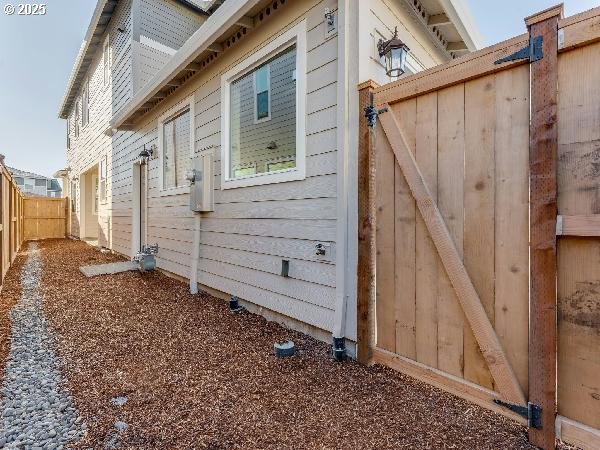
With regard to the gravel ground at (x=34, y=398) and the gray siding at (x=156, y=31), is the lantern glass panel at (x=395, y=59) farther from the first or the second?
the gray siding at (x=156, y=31)

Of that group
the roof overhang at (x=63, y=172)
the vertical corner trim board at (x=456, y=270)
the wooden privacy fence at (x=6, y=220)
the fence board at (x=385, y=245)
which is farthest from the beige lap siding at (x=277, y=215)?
the roof overhang at (x=63, y=172)

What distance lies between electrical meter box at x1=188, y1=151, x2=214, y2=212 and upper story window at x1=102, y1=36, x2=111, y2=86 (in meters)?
6.76

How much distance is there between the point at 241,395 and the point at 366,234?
4.61 ft

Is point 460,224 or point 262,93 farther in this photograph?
point 262,93

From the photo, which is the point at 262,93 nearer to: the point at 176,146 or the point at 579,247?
the point at 176,146

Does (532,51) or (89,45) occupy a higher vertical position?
(89,45)

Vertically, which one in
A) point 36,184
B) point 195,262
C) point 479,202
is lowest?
point 195,262

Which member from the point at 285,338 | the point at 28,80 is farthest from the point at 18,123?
the point at 285,338

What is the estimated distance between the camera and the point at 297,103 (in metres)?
3.23

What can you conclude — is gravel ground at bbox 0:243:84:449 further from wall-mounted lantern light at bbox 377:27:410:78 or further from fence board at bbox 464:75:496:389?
wall-mounted lantern light at bbox 377:27:410:78

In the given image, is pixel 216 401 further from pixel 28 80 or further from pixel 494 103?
pixel 28 80

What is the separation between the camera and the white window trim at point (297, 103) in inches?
125

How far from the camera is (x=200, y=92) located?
16.4 ft

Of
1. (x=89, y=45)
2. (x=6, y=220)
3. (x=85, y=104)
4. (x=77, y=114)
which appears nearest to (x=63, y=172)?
(x=77, y=114)
